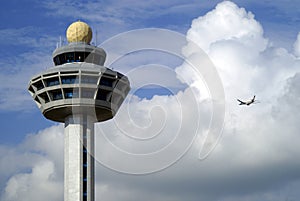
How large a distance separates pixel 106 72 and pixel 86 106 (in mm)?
9101

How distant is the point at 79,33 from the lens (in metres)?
169

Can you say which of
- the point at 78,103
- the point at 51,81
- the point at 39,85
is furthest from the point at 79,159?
the point at 39,85

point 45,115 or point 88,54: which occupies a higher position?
point 88,54

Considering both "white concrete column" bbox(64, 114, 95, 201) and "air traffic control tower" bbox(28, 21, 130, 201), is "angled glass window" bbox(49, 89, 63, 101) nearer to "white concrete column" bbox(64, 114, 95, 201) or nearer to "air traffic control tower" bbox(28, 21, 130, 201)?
"air traffic control tower" bbox(28, 21, 130, 201)

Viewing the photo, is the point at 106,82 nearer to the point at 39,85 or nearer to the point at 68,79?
the point at 68,79

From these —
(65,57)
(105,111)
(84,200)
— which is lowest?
(84,200)

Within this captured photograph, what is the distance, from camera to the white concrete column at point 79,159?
156 m

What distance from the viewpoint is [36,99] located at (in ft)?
539

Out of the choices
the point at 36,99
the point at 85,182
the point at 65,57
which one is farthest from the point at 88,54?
the point at 85,182

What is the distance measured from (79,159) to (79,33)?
31918 millimetres

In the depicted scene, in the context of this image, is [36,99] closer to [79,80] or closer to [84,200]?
[79,80]

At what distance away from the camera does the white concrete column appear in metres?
156

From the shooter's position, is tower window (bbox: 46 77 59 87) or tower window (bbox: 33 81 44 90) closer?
tower window (bbox: 46 77 59 87)

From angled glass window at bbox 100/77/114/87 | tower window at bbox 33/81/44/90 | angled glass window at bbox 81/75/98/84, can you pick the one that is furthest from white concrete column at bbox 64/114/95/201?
tower window at bbox 33/81/44/90
